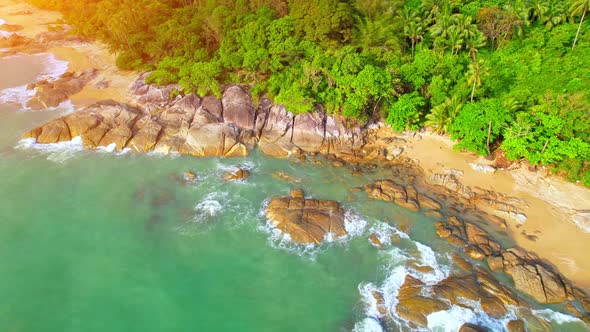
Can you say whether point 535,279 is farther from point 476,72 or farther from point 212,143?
point 212,143

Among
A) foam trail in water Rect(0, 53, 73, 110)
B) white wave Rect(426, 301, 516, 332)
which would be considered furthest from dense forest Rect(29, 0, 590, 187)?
white wave Rect(426, 301, 516, 332)

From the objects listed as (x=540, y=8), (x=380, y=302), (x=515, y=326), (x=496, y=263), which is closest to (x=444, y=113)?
(x=496, y=263)

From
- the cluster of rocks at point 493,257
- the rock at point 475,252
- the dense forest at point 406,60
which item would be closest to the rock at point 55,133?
the dense forest at point 406,60

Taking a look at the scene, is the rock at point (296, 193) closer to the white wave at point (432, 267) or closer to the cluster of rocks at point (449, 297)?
the white wave at point (432, 267)

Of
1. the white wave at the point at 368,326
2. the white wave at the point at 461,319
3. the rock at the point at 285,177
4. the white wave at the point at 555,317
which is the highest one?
the rock at the point at 285,177

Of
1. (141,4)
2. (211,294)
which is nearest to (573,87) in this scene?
(211,294)

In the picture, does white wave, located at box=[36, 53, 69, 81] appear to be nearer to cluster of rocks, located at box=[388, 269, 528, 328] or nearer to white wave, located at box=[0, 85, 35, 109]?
white wave, located at box=[0, 85, 35, 109]

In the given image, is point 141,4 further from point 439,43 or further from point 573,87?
point 573,87
